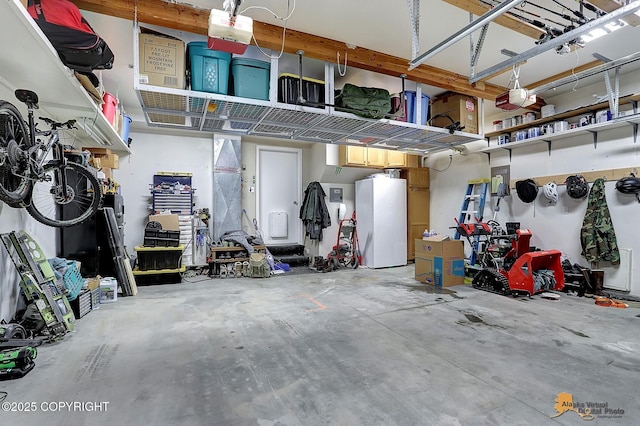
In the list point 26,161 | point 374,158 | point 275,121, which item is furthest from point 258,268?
point 26,161

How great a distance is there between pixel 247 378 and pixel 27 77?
10.7ft

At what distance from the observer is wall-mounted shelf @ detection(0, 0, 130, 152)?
6.35ft

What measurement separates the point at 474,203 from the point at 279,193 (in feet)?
14.7

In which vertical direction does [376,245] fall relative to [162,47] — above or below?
below

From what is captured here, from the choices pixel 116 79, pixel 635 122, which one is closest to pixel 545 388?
pixel 635 122

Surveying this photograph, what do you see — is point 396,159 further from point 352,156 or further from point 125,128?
point 125,128

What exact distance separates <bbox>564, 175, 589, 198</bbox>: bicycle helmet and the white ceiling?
5.39 feet

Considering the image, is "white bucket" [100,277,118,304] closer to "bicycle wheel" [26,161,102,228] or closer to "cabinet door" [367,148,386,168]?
"bicycle wheel" [26,161,102,228]

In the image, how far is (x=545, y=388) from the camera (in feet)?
6.73

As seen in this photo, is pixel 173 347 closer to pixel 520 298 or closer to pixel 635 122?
pixel 520 298

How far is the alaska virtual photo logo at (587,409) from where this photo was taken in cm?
178

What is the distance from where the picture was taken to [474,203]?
647 centimetres

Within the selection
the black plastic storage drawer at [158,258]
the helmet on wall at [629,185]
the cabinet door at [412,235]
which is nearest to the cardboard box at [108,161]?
the black plastic storage drawer at [158,258]

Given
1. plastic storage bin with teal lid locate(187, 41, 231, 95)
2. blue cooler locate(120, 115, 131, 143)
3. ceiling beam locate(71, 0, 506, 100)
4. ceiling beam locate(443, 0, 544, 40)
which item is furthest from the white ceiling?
blue cooler locate(120, 115, 131, 143)
